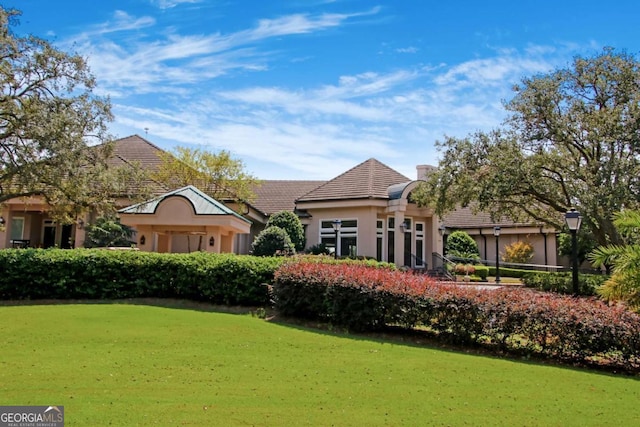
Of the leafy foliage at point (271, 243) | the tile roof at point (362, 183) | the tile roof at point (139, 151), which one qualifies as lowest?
the leafy foliage at point (271, 243)

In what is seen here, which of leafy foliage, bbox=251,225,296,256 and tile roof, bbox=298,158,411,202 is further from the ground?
tile roof, bbox=298,158,411,202

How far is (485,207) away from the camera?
72.8 feet

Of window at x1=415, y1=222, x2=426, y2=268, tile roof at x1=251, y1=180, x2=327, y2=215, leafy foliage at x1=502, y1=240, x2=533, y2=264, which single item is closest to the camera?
window at x1=415, y1=222, x2=426, y2=268

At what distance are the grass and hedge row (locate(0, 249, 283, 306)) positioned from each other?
3814mm

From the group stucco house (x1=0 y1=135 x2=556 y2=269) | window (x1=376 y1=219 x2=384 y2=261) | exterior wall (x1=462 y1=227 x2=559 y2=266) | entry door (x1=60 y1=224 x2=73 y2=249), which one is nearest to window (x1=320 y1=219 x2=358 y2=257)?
stucco house (x1=0 y1=135 x2=556 y2=269)

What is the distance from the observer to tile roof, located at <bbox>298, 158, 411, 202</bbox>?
27141mm

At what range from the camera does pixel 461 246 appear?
34562mm

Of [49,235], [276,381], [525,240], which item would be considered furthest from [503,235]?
[276,381]

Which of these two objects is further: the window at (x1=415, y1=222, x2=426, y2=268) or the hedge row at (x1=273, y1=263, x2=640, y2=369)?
the window at (x1=415, y1=222, x2=426, y2=268)

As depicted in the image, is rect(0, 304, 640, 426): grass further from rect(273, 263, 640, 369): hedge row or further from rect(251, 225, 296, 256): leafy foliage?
rect(251, 225, 296, 256): leafy foliage

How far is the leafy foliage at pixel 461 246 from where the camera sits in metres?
34.0

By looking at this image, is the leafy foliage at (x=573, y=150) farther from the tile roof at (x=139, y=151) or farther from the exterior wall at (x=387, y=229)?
the tile roof at (x=139, y=151)

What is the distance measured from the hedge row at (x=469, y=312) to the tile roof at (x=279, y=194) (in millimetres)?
18748

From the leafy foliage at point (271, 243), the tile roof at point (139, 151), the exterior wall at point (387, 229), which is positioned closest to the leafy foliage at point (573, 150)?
the exterior wall at point (387, 229)
